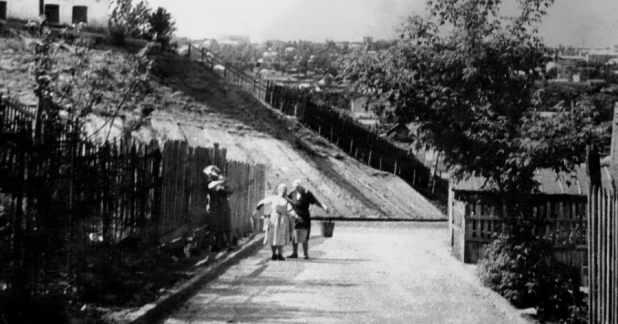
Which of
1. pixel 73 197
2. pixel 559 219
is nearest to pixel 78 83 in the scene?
pixel 73 197

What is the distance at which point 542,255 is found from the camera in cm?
1627

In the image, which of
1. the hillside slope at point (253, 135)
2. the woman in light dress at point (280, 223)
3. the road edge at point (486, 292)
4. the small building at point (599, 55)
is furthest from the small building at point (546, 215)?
the hillside slope at point (253, 135)

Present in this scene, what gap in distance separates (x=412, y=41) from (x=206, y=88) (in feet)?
168

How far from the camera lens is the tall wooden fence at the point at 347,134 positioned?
2805 inches

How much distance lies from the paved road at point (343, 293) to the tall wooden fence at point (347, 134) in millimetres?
45987

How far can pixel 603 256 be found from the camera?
34.3ft

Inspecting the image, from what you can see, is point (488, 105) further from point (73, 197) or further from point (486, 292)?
point (73, 197)

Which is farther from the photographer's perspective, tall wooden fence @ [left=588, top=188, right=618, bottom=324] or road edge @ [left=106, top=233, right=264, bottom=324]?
road edge @ [left=106, top=233, right=264, bottom=324]

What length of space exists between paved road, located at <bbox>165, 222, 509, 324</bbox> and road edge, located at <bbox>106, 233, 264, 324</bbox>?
0.15 m

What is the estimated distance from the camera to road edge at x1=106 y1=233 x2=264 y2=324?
12062 mm

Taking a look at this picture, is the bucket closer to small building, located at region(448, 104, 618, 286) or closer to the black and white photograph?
the black and white photograph

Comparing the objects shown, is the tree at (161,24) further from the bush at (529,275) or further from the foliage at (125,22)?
the bush at (529,275)

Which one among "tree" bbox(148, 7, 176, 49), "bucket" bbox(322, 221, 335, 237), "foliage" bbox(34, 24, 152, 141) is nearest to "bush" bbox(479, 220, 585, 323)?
"foliage" bbox(34, 24, 152, 141)

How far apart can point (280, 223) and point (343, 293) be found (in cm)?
653
